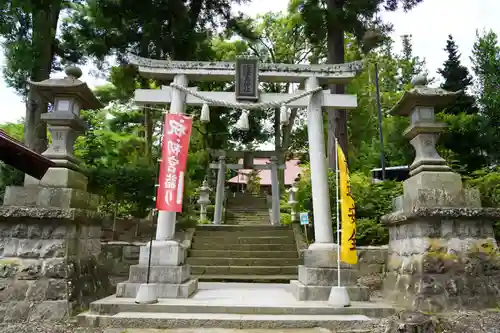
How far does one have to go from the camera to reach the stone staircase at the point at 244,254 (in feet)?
29.3

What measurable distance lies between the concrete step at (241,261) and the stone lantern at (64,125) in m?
4.02

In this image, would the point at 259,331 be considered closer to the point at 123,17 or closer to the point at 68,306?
the point at 68,306

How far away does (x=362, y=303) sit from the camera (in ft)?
19.0

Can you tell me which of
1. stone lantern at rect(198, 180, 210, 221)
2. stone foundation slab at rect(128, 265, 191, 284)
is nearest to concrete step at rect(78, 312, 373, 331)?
stone foundation slab at rect(128, 265, 191, 284)

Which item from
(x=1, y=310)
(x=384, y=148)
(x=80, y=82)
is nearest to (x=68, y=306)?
(x=1, y=310)

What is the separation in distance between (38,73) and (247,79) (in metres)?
6.13

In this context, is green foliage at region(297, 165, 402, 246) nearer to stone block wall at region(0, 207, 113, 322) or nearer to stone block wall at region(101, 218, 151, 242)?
stone block wall at region(101, 218, 151, 242)

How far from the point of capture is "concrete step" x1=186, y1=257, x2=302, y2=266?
9438 millimetres

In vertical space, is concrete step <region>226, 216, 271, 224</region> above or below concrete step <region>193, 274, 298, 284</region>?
above

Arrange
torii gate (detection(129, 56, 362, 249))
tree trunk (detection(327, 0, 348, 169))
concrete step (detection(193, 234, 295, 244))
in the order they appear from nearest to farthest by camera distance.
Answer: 1. torii gate (detection(129, 56, 362, 249))
2. concrete step (detection(193, 234, 295, 244))
3. tree trunk (detection(327, 0, 348, 169))

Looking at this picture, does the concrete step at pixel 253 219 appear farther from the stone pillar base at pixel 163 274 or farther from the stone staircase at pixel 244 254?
the stone pillar base at pixel 163 274

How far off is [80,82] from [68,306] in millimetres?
3662

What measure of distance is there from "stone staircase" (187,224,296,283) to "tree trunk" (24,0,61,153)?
5000 mm

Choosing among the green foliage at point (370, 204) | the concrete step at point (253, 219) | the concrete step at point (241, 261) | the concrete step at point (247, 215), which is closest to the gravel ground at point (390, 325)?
the green foliage at point (370, 204)
